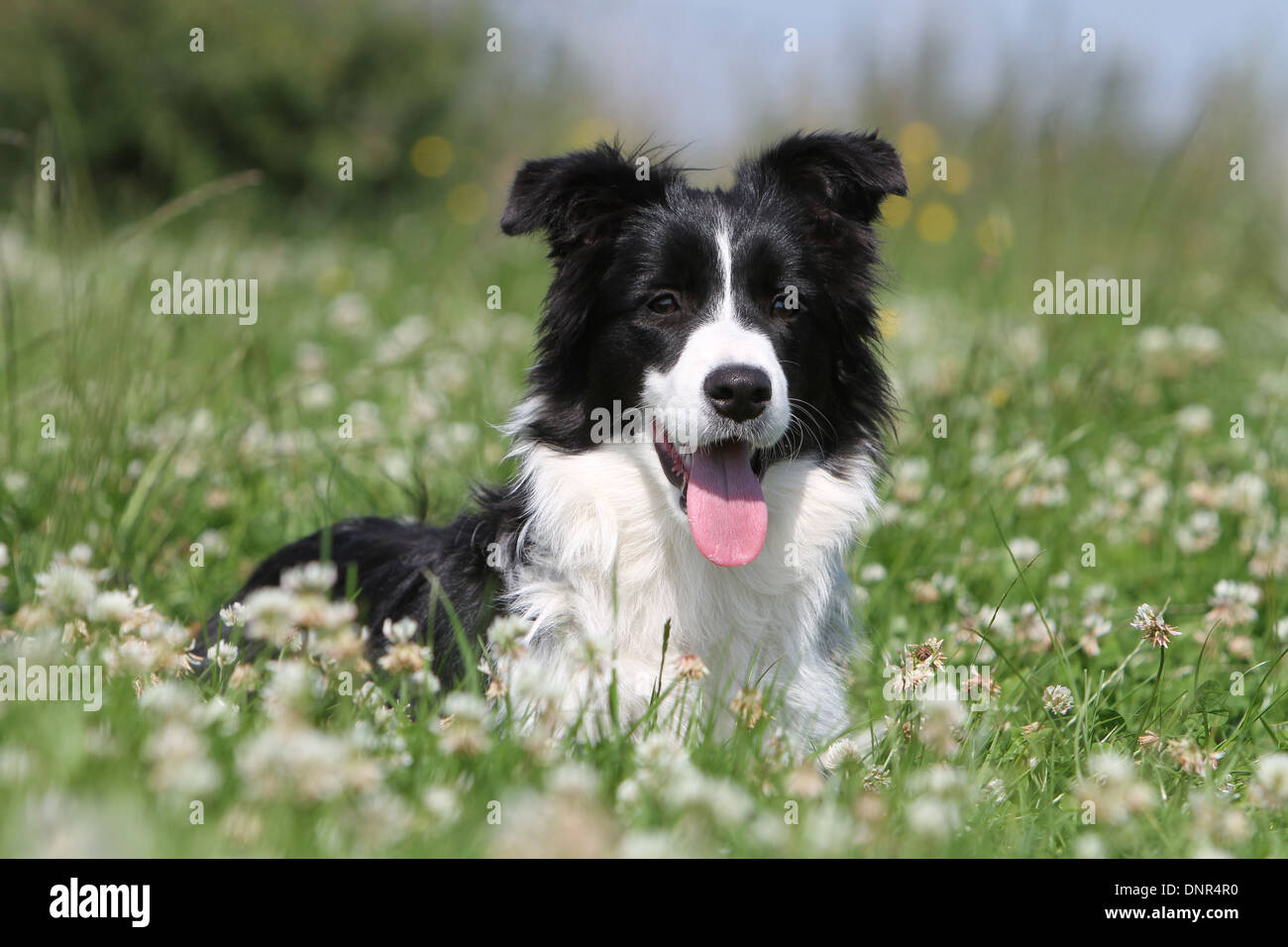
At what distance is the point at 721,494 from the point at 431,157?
12.2 metres

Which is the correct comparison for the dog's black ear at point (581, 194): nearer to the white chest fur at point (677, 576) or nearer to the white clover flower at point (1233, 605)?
the white chest fur at point (677, 576)

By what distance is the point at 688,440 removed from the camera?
3.29 m

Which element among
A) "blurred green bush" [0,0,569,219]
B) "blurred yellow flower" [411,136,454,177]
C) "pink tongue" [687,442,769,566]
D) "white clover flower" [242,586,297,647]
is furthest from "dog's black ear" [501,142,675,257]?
"blurred yellow flower" [411,136,454,177]

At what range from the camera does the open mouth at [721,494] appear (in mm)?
3350

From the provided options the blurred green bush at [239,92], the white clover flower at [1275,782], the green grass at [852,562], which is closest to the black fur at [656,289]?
the green grass at [852,562]

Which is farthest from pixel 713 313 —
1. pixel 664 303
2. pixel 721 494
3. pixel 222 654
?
pixel 222 654

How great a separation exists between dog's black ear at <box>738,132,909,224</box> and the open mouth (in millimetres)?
872

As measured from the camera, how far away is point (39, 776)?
7.40ft

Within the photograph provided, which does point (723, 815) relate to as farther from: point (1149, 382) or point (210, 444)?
point (1149, 382)

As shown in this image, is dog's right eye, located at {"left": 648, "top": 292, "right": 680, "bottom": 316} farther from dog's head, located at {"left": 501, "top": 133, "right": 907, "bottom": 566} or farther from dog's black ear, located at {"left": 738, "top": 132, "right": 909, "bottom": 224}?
dog's black ear, located at {"left": 738, "top": 132, "right": 909, "bottom": 224}

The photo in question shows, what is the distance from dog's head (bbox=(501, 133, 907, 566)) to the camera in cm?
334
